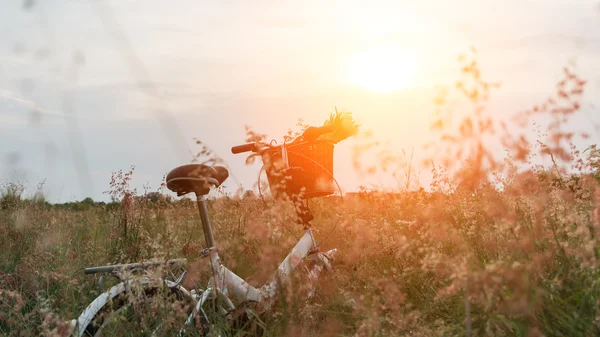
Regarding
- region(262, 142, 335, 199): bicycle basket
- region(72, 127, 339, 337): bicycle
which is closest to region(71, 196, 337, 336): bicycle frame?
region(72, 127, 339, 337): bicycle

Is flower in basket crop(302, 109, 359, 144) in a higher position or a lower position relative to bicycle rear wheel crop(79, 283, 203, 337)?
higher

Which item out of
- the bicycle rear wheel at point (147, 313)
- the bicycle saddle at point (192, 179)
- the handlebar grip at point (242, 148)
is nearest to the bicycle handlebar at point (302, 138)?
the handlebar grip at point (242, 148)

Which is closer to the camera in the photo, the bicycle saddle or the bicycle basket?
the bicycle saddle

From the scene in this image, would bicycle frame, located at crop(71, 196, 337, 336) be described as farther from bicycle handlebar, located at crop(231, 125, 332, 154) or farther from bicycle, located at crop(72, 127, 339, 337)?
bicycle handlebar, located at crop(231, 125, 332, 154)

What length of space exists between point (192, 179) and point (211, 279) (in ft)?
1.70

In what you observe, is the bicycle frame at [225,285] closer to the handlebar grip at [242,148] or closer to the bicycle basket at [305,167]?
the bicycle basket at [305,167]

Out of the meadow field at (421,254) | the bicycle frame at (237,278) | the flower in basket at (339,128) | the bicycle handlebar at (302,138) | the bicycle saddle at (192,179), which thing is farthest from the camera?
the flower in basket at (339,128)

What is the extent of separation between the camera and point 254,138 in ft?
10.8

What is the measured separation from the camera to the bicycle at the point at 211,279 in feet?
9.01

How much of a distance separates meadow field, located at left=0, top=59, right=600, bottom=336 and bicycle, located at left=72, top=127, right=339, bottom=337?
0.12 meters

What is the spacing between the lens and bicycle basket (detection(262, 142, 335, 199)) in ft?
12.0

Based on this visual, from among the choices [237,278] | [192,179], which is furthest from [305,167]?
[192,179]

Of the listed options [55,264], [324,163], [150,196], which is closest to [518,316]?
[324,163]

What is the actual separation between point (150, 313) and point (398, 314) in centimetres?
117
